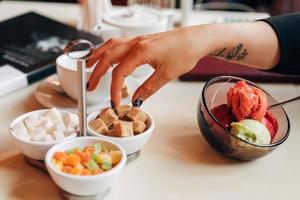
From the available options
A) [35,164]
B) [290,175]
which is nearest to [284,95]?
[290,175]

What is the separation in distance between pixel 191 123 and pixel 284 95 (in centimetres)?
24

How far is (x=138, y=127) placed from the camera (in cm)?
76

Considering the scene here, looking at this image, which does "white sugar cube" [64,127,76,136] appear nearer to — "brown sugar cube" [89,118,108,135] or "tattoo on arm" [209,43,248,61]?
"brown sugar cube" [89,118,108,135]

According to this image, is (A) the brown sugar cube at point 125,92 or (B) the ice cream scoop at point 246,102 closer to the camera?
(B) the ice cream scoop at point 246,102

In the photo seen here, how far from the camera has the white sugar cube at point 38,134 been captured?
0.72 m

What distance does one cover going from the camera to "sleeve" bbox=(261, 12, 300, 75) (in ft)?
3.15

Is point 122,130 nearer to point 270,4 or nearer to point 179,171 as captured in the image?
point 179,171

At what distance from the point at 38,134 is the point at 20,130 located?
32 mm

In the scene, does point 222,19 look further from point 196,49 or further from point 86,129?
point 86,129

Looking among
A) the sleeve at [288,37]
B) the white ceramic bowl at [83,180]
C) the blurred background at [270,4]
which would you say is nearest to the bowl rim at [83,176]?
the white ceramic bowl at [83,180]

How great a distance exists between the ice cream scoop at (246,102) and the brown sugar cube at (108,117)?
198 millimetres

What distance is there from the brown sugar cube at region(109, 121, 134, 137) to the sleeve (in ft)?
1.29

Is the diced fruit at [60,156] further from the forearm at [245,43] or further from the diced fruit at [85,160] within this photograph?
the forearm at [245,43]

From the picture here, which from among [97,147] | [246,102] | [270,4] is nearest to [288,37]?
[246,102]
